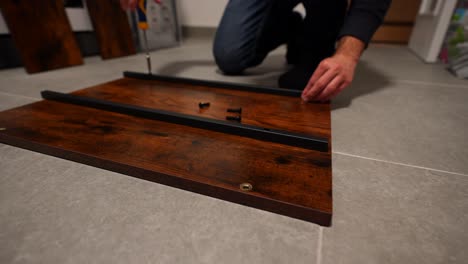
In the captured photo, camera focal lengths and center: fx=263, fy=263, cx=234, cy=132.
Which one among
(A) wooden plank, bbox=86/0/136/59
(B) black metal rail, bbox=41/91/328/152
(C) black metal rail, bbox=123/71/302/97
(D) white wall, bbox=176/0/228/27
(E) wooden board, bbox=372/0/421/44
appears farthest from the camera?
(D) white wall, bbox=176/0/228/27

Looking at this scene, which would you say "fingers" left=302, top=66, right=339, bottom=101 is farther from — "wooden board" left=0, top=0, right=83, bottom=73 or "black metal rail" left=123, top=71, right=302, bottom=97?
"wooden board" left=0, top=0, right=83, bottom=73

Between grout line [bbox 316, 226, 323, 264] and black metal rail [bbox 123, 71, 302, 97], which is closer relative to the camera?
grout line [bbox 316, 226, 323, 264]

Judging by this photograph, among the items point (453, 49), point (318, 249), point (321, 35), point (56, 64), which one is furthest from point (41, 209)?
point (453, 49)

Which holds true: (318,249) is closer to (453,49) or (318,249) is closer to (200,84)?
(200,84)

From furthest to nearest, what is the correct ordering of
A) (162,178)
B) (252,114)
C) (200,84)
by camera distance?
1. (200,84)
2. (252,114)
3. (162,178)

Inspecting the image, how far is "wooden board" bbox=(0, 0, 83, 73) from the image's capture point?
3.95 feet

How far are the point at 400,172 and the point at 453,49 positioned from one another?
1.35 metres

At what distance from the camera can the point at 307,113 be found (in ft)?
2.30

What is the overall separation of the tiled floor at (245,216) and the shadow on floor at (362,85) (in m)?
0.25

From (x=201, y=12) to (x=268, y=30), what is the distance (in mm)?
1578

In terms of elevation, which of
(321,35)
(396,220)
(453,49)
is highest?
(321,35)

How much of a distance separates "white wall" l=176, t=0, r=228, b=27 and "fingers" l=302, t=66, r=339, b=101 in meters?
2.02

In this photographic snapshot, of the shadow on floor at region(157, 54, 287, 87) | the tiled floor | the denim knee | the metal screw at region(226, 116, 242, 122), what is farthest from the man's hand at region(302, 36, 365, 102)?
the denim knee

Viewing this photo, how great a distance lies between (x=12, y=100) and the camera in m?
0.89
